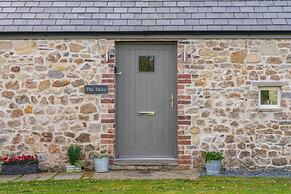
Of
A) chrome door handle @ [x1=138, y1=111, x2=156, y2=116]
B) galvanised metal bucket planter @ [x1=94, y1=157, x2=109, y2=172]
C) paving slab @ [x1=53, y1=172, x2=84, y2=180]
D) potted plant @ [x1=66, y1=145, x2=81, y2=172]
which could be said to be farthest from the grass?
chrome door handle @ [x1=138, y1=111, x2=156, y2=116]

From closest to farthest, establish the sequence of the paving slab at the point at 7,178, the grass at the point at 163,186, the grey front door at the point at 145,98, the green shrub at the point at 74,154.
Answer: the grass at the point at 163,186, the paving slab at the point at 7,178, the green shrub at the point at 74,154, the grey front door at the point at 145,98

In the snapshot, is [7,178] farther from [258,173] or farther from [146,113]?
[258,173]

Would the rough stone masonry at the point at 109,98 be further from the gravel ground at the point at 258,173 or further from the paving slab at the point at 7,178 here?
the paving slab at the point at 7,178

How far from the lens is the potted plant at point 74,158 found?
10.9 m

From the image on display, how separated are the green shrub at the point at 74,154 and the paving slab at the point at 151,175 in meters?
0.65

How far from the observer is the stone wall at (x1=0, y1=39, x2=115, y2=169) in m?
11.1

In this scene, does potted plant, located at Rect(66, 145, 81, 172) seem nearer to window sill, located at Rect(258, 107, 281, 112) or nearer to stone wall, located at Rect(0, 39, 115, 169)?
stone wall, located at Rect(0, 39, 115, 169)

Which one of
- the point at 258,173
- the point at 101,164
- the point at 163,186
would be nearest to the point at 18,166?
the point at 101,164

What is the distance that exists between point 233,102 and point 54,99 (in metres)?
3.91

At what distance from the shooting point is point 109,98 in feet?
36.7

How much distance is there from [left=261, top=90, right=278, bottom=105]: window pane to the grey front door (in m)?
1.95

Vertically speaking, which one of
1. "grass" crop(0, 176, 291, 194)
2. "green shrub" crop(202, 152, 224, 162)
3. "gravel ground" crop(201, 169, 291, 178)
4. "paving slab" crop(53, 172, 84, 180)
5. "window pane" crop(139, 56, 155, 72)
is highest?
"window pane" crop(139, 56, 155, 72)

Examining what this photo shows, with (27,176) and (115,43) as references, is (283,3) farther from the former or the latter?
(27,176)

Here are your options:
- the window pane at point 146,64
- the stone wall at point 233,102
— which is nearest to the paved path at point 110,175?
the stone wall at point 233,102
